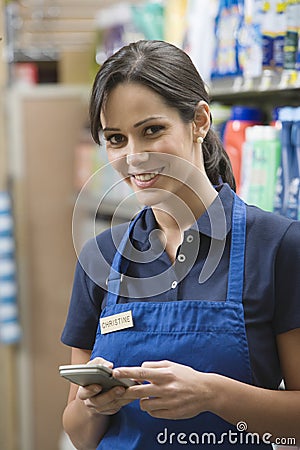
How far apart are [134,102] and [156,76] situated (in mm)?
58

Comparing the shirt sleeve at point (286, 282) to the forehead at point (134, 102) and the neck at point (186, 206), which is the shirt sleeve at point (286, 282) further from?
the forehead at point (134, 102)

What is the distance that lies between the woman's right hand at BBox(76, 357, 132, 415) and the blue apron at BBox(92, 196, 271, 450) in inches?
2.7

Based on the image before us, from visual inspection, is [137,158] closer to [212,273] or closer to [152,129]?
[152,129]

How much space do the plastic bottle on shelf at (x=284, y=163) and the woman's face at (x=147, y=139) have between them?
60cm

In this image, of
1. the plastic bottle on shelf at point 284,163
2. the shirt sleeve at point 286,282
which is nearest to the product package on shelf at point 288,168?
the plastic bottle on shelf at point 284,163

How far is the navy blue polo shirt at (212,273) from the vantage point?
130 centimetres

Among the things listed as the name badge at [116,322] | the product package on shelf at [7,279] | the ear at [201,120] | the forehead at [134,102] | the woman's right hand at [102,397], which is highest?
the forehead at [134,102]

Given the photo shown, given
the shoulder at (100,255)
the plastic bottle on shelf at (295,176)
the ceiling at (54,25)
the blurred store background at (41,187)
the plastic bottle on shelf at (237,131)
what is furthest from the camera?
the ceiling at (54,25)

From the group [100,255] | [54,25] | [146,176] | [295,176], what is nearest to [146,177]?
[146,176]

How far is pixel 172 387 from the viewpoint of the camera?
123 cm

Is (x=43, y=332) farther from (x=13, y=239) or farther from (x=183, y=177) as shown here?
(x=183, y=177)

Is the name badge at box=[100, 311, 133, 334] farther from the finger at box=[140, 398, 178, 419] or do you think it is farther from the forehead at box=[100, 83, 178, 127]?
the forehead at box=[100, 83, 178, 127]

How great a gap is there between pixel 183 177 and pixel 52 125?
7.68ft

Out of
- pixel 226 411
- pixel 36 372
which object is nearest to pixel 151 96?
pixel 226 411
